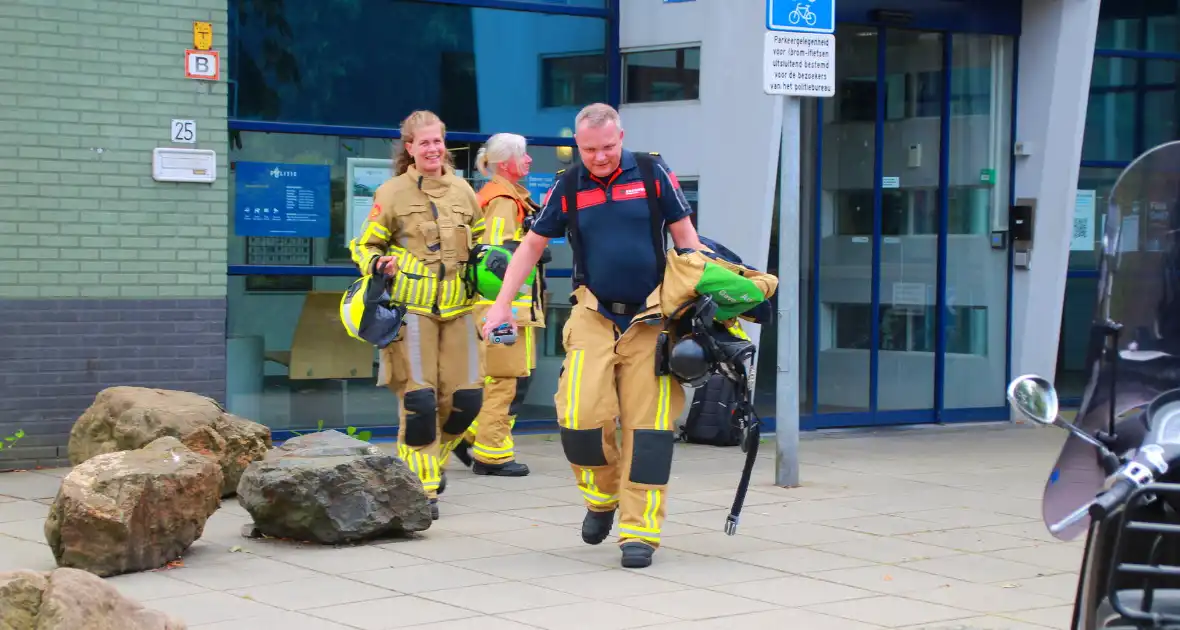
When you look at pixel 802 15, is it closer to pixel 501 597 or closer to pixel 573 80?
pixel 573 80

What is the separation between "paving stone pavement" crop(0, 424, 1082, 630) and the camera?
604 cm

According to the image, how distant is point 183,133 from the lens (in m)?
10.1

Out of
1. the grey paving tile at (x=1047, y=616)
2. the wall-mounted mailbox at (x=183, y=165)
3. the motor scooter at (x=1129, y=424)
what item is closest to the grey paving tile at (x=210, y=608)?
the grey paving tile at (x=1047, y=616)

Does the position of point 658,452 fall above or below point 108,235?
below

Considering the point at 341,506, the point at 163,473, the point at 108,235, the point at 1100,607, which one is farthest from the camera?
the point at 108,235

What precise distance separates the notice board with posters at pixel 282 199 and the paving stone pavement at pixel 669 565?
2.10 m

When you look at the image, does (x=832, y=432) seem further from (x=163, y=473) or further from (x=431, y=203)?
(x=163, y=473)

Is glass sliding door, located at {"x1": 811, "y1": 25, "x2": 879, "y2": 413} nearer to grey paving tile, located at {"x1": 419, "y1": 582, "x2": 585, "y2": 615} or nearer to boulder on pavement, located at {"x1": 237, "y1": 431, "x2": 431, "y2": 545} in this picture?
boulder on pavement, located at {"x1": 237, "y1": 431, "x2": 431, "y2": 545}

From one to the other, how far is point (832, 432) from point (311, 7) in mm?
5045

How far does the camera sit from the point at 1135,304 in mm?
4508

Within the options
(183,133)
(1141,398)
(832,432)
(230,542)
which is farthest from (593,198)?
(832,432)

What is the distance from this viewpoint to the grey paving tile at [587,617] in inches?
230

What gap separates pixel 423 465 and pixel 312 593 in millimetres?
1907

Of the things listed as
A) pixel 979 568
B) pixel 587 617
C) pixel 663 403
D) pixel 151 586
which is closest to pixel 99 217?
pixel 151 586
